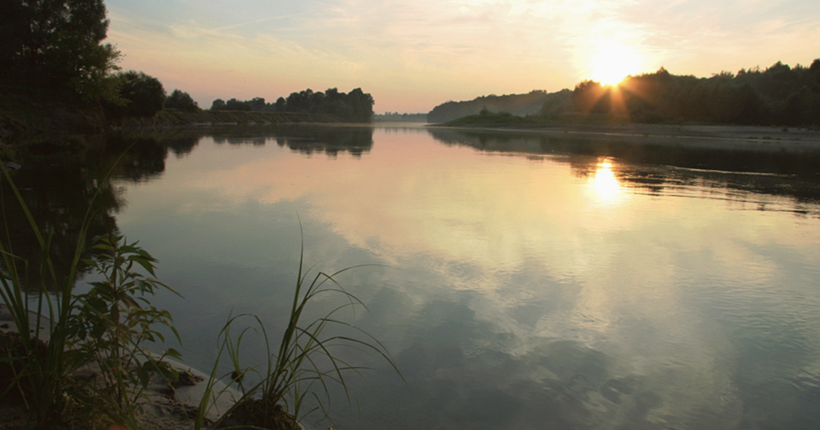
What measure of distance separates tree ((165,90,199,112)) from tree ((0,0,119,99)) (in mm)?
29955

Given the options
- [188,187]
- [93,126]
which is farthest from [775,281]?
[93,126]

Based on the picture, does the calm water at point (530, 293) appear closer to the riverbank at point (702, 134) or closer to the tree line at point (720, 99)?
the riverbank at point (702, 134)

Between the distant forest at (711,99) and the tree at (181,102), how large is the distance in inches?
2211

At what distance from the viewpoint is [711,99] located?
5803 centimetres

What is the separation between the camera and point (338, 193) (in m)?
9.20

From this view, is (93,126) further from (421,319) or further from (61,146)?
(421,319)

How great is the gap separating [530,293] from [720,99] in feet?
213

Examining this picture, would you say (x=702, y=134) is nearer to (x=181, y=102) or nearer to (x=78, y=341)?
(x=78, y=341)

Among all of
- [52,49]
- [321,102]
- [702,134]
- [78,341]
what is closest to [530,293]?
[78,341]

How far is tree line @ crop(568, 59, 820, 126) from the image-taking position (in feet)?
167

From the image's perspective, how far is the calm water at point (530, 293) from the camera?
2768 mm

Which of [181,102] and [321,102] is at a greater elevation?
[321,102]

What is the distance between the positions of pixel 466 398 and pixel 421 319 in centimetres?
102

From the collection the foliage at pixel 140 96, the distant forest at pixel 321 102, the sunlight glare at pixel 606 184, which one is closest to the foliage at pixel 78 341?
the sunlight glare at pixel 606 184
